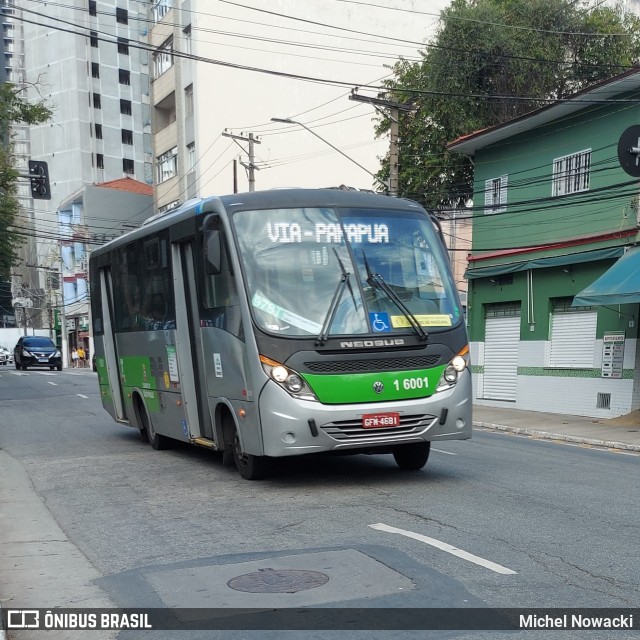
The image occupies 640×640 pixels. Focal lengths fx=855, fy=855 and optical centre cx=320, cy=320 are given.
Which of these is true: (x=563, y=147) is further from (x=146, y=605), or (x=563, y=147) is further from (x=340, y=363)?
(x=146, y=605)

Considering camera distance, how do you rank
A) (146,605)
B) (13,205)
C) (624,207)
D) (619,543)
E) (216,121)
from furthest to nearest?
(216,121) < (13,205) < (624,207) < (619,543) < (146,605)

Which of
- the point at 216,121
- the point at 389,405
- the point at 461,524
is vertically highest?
the point at 216,121

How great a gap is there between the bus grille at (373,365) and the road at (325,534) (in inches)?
52.1

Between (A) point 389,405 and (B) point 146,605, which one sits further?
(A) point 389,405

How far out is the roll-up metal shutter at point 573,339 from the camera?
21328mm

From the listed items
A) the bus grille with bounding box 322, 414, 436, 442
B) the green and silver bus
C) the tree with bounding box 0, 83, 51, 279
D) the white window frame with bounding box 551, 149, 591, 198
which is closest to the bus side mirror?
the green and silver bus

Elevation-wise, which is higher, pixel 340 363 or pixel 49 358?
pixel 340 363

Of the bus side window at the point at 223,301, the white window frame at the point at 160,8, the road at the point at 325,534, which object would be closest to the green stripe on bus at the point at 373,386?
the road at the point at 325,534

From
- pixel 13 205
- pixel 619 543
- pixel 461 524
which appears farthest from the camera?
pixel 13 205

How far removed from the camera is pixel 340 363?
353 inches

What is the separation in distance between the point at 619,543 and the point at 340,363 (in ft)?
10.9

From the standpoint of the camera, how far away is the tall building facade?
77.6 meters

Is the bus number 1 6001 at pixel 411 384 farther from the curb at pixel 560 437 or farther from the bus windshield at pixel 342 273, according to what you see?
the curb at pixel 560 437

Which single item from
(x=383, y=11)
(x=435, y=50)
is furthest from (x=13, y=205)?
(x=383, y=11)
